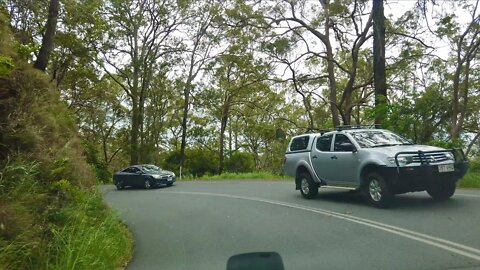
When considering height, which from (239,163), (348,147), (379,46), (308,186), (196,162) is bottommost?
(308,186)

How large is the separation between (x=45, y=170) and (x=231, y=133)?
159ft

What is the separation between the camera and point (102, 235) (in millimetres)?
7266

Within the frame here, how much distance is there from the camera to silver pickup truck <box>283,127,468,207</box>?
976cm

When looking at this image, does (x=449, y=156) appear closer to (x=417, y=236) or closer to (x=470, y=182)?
(x=417, y=236)

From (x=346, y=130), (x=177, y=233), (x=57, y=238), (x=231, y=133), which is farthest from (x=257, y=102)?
(x=57, y=238)

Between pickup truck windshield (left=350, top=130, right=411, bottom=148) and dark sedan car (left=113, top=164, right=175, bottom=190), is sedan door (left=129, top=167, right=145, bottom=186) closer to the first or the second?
dark sedan car (left=113, top=164, right=175, bottom=190)

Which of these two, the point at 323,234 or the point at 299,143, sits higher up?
the point at 299,143

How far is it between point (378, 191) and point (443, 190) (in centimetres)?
180

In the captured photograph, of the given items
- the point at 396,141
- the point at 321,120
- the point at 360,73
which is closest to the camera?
the point at 396,141

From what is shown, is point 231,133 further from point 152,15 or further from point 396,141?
point 396,141

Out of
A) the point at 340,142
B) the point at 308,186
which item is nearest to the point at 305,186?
the point at 308,186

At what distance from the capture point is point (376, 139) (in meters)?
11.3

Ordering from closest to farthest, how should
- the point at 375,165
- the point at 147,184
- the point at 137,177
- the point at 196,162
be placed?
the point at 375,165 → the point at 147,184 → the point at 137,177 → the point at 196,162

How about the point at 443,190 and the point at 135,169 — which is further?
the point at 135,169
